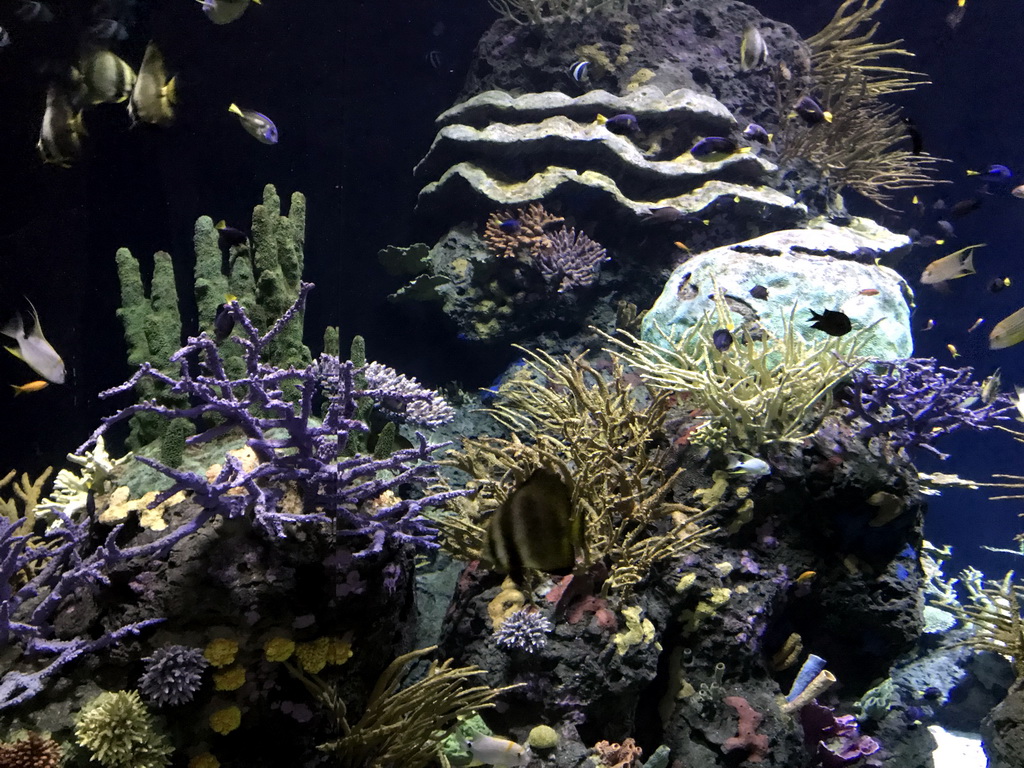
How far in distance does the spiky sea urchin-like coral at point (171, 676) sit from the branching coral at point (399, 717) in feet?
1.10

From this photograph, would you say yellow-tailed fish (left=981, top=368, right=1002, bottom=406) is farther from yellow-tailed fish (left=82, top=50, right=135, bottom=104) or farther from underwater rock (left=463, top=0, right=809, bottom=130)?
yellow-tailed fish (left=82, top=50, right=135, bottom=104)

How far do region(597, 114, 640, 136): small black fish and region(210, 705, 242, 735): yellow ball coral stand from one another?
650 cm

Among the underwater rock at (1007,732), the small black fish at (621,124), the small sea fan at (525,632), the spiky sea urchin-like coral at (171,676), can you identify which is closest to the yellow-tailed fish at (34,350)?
the spiky sea urchin-like coral at (171,676)

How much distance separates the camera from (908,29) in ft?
39.9

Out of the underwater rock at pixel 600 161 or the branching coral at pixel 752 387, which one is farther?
the underwater rock at pixel 600 161

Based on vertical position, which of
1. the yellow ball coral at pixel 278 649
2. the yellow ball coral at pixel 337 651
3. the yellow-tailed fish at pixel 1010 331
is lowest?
the yellow ball coral at pixel 337 651

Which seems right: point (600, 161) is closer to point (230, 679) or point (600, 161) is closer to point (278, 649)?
point (278, 649)

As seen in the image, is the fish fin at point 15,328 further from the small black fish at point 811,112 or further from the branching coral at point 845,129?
the branching coral at point 845,129

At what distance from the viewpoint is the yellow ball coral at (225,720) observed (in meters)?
2.11

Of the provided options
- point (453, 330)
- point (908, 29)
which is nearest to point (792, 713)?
point (453, 330)

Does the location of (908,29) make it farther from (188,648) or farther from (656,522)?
(188,648)

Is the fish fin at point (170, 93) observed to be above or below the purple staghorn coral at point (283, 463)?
above

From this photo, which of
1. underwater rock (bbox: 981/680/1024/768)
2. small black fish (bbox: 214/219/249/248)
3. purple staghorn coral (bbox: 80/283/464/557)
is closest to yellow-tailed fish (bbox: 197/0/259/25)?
small black fish (bbox: 214/219/249/248)

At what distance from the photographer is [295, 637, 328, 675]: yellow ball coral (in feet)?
7.38
